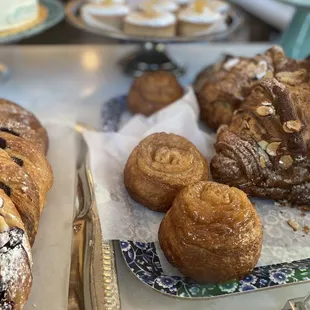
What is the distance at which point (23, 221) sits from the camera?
91 cm

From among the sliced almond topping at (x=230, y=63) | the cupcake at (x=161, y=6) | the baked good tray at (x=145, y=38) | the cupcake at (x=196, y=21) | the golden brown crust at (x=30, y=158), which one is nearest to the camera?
the golden brown crust at (x=30, y=158)

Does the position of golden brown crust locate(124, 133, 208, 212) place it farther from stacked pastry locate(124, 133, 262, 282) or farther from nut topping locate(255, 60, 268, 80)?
nut topping locate(255, 60, 268, 80)

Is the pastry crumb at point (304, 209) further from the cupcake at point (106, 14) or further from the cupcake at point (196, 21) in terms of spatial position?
the cupcake at point (106, 14)

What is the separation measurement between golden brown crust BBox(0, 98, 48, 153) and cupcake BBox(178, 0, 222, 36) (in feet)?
2.26

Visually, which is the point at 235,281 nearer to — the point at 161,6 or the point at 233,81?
the point at 233,81

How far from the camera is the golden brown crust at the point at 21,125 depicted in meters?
1.14

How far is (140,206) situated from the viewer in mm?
1128

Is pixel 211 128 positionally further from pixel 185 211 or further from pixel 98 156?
pixel 185 211

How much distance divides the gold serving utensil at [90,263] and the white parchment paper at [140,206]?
0.02 metres

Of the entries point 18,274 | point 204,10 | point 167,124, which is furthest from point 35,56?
point 18,274

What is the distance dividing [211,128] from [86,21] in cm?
62

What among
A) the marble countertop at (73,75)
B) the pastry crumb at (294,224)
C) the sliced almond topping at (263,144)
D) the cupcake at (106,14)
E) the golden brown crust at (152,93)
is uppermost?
the sliced almond topping at (263,144)

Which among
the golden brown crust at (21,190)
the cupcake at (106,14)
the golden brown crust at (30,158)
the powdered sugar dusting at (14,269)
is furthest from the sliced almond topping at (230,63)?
the powdered sugar dusting at (14,269)

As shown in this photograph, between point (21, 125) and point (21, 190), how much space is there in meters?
0.31
